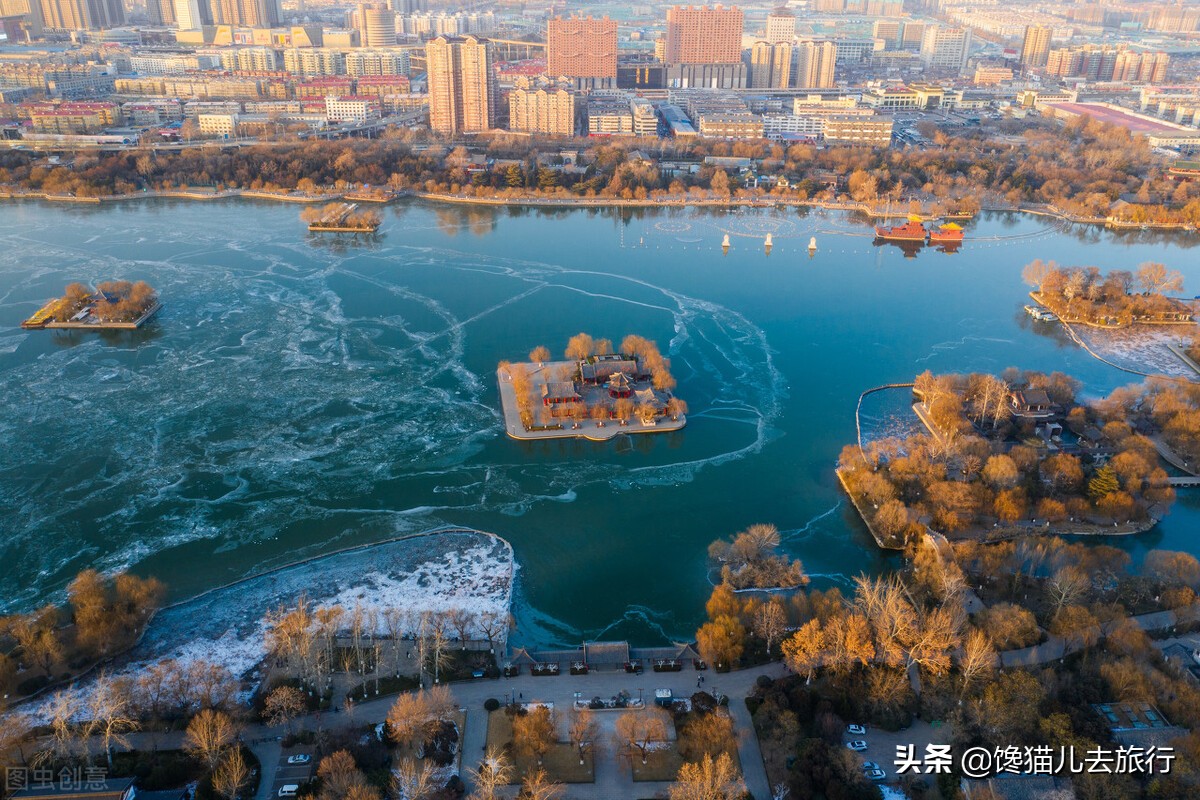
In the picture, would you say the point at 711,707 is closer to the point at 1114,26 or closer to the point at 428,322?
the point at 428,322

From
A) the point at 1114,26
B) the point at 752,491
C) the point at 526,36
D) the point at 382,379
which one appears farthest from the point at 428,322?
the point at 1114,26

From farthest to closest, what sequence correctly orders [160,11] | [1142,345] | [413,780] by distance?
[160,11] → [1142,345] → [413,780]

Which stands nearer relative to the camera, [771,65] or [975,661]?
[975,661]

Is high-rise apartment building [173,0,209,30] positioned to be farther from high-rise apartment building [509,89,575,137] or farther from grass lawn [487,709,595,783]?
grass lawn [487,709,595,783]

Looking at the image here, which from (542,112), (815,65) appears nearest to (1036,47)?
(815,65)

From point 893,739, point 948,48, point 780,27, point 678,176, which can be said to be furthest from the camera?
point 780,27

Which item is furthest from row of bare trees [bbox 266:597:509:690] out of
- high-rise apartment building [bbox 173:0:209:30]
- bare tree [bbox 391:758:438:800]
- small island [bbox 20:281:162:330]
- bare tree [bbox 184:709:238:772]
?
high-rise apartment building [bbox 173:0:209:30]

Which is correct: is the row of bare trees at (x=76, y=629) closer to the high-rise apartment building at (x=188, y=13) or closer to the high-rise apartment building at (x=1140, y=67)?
the high-rise apartment building at (x=1140, y=67)

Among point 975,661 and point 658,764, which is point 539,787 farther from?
point 975,661
